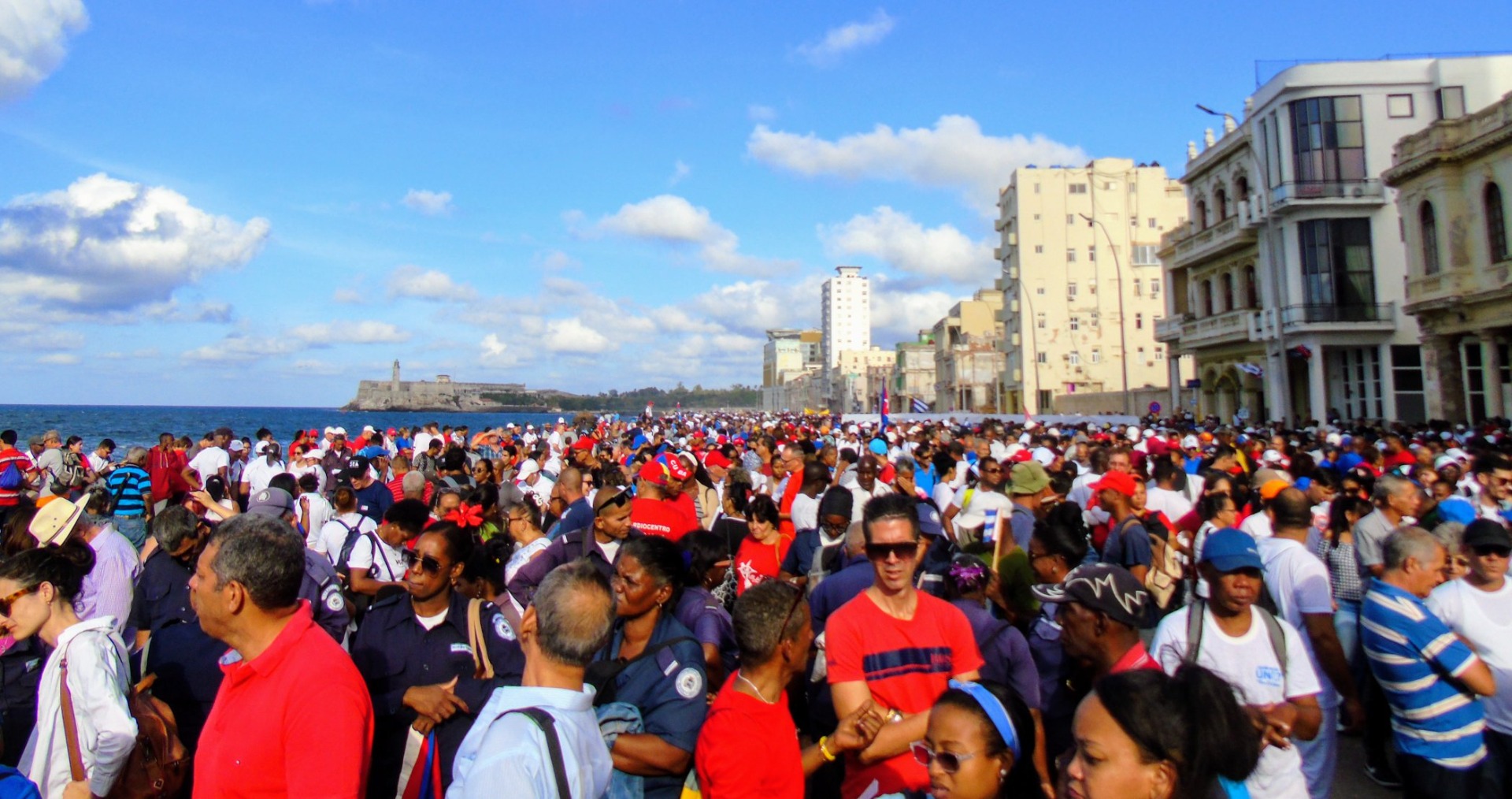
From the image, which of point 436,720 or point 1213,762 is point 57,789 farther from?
point 1213,762

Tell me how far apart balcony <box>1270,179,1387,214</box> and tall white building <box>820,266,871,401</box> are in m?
154

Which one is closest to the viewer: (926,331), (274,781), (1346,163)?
(274,781)

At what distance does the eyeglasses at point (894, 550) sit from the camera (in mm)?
3322

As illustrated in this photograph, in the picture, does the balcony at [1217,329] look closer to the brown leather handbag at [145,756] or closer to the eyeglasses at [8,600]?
the brown leather handbag at [145,756]

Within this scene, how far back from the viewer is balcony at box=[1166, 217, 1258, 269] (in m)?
30.7

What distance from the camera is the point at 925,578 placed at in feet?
16.4

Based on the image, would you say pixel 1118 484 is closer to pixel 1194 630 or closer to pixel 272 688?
pixel 1194 630

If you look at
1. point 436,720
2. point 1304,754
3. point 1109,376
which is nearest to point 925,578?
point 1304,754

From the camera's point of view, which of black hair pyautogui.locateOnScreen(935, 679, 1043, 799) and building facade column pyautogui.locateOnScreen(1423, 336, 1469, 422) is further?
building facade column pyautogui.locateOnScreen(1423, 336, 1469, 422)

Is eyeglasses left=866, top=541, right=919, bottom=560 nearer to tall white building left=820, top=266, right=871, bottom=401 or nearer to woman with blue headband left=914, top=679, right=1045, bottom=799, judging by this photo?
woman with blue headband left=914, top=679, right=1045, bottom=799

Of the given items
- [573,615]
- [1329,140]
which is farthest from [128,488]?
[1329,140]

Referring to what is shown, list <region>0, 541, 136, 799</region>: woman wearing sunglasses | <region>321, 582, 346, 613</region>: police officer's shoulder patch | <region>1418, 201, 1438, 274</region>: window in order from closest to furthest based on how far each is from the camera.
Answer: <region>0, 541, 136, 799</region>: woman wearing sunglasses
<region>321, 582, 346, 613</region>: police officer's shoulder patch
<region>1418, 201, 1438, 274</region>: window

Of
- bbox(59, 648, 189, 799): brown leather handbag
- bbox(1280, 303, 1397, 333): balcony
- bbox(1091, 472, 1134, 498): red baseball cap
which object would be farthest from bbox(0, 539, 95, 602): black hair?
bbox(1280, 303, 1397, 333): balcony

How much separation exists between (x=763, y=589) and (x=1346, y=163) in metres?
32.2
